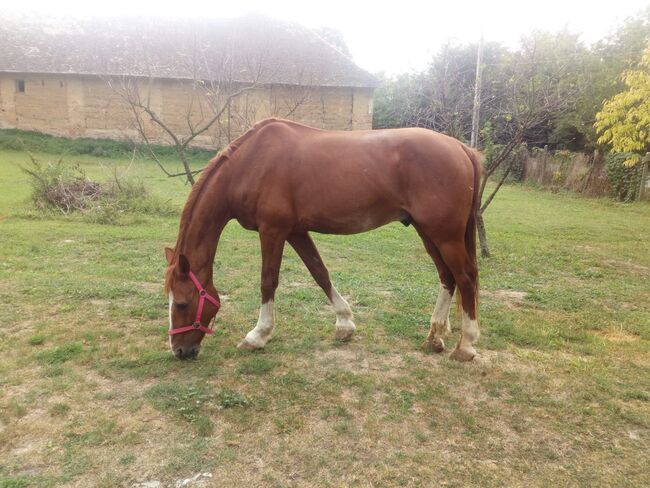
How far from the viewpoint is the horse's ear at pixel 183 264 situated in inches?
134

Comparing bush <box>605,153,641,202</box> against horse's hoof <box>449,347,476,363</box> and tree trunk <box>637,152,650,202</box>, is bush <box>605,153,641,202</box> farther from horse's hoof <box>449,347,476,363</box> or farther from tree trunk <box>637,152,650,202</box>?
horse's hoof <box>449,347,476,363</box>

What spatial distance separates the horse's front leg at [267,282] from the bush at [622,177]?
1555cm

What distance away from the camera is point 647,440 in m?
2.71

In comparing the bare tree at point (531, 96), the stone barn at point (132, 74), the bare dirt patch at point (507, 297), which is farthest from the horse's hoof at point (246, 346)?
the stone barn at point (132, 74)

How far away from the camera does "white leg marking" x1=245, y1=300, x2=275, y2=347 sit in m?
3.90

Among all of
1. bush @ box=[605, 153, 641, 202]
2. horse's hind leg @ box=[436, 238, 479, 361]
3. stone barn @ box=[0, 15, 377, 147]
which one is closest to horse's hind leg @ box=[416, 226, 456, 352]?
horse's hind leg @ box=[436, 238, 479, 361]

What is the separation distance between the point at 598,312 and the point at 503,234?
192 inches

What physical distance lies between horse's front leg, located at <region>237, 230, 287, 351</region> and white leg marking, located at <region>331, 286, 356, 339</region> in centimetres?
59

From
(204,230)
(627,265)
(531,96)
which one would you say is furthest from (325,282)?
(627,265)

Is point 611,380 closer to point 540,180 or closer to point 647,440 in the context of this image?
point 647,440

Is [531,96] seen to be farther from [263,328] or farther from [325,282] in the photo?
[263,328]

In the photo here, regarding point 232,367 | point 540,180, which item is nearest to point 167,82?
point 540,180

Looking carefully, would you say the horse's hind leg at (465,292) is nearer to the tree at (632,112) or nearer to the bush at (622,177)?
the tree at (632,112)

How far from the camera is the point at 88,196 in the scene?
10.5 metres
